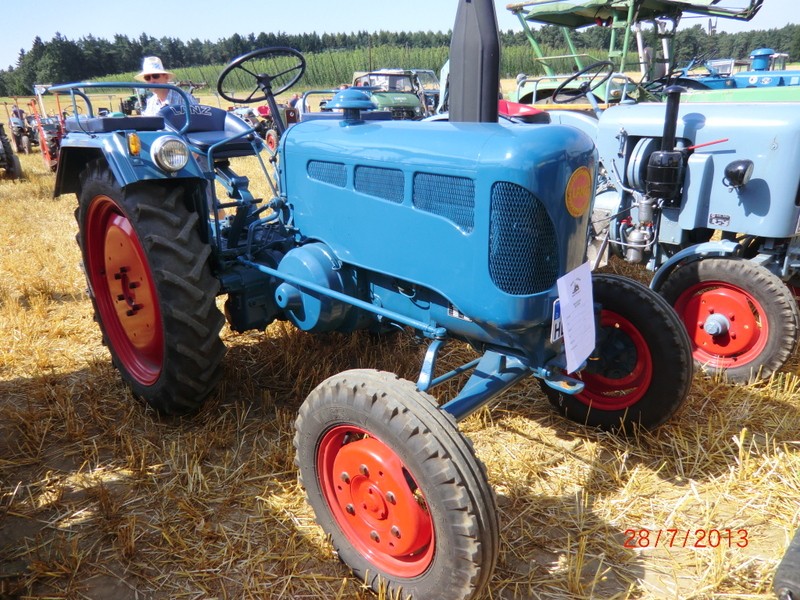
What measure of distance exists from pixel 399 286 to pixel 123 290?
149 cm

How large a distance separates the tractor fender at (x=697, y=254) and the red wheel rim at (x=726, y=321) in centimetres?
14

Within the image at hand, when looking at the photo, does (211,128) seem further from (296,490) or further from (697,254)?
(697,254)

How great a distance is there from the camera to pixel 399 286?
208 centimetres

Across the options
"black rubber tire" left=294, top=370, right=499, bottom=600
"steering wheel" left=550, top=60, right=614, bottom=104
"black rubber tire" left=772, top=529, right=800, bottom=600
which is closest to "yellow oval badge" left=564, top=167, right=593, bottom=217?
"black rubber tire" left=294, top=370, right=499, bottom=600

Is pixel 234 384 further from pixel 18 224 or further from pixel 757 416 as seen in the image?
pixel 18 224

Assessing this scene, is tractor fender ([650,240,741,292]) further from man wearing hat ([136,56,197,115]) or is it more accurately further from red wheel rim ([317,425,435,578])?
man wearing hat ([136,56,197,115])

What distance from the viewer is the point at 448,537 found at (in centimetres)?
152

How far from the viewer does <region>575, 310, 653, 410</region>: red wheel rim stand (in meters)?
2.34

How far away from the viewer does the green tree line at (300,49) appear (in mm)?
31406

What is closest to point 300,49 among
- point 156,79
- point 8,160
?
point 8,160

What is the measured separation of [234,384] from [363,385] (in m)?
1.44

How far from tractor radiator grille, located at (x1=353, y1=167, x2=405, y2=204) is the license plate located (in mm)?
573
